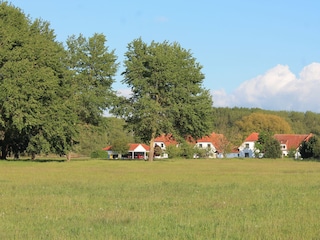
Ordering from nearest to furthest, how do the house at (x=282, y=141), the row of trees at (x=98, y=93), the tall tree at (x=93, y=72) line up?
the row of trees at (x=98, y=93), the tall tree at (x=93, y=72), the house at (x=282, y=141)

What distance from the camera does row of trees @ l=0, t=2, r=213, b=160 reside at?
56156 millimetres

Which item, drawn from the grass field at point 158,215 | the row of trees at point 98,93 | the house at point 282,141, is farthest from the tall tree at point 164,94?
the house at point 282,141

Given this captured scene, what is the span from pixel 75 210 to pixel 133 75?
5824 cm

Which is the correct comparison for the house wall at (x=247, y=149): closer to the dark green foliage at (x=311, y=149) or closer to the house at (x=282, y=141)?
the house at (x=282, y=141)

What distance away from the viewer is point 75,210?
14.8 meters

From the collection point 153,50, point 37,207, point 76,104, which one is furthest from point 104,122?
point 37,207

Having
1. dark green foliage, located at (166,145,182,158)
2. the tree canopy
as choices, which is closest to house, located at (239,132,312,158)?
dark green foliage, located at (166,145,182,158)

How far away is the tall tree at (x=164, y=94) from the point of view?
70938 mm

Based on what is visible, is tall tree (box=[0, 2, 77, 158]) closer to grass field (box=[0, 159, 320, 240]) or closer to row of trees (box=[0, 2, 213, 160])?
row of trees (box=[0, 2, 213, 160])

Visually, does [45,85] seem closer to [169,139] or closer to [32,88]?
[32,88]

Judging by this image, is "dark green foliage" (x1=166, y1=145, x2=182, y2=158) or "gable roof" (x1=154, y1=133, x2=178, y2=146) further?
"dark green foliage" (x1=166, y1=145, x2=182, y2=158)

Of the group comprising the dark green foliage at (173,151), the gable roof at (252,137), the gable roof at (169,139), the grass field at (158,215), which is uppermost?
the gable roof at (252,137)

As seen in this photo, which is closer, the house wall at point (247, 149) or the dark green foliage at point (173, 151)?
the dark green foliage at point (173, 151)

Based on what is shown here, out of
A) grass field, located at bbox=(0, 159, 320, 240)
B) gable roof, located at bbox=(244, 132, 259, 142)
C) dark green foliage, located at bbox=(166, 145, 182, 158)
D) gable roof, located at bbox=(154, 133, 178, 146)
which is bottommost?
grass field, located at bbox=(0, 159, 320, 240)
